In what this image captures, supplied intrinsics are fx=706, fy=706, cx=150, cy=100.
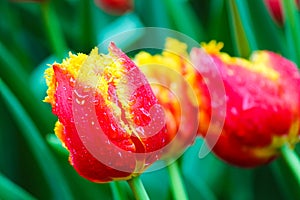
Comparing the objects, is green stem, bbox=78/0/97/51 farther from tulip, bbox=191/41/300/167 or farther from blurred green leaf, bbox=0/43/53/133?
tulip, bbox=191/41/300/167

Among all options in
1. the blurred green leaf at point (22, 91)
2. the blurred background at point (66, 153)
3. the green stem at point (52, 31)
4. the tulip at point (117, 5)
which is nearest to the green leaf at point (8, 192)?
the blurred background at point (66, 153)

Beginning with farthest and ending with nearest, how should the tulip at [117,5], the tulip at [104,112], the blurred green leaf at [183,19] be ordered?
the tulip at [117,5] < the blurred green leaf at [183,19] < the tulip at [104,112]

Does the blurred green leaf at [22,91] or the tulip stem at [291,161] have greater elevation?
the blurred green leaf at [22,91]

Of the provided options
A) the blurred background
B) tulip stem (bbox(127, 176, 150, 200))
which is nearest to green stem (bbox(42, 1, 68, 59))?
the blurred background

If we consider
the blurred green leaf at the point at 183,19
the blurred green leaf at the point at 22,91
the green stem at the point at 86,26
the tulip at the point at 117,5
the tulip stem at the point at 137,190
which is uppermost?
the tulip at the point at 117,5

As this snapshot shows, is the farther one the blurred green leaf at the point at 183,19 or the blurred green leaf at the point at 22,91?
the blurred green leaf at the point at 183,19

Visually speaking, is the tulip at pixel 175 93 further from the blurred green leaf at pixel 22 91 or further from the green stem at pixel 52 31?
the green stem at pixel 52 31

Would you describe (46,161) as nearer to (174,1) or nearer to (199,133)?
(199,133)

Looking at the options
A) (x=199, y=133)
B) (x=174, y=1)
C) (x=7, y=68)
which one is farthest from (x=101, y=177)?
(x=174, y=1)
